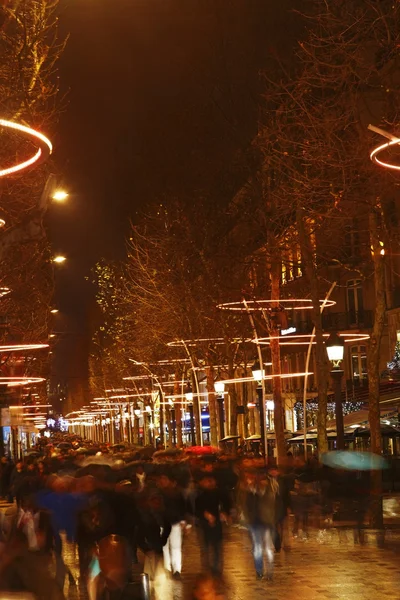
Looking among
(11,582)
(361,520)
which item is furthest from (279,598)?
(361,520)

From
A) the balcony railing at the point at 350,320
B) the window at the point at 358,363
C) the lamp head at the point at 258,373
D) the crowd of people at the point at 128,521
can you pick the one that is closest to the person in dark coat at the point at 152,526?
the crowd of people at the point at 128,521

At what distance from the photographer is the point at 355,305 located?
82.2 meters

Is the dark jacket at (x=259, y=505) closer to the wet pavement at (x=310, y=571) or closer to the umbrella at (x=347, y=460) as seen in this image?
the wet pavement at (x=310, y=571)

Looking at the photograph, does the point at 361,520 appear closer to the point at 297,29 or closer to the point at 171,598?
the point at 171,598

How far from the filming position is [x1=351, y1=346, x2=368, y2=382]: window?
79.1 meters

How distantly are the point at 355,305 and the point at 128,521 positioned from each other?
6549 cm

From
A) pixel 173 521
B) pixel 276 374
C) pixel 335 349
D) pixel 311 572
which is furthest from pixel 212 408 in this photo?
pixel 173 521

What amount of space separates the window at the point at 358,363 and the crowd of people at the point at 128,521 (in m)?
50.7

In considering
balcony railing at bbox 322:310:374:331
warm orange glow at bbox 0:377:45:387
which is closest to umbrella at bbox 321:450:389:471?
warm orange glow at bbox 0:377:45:387

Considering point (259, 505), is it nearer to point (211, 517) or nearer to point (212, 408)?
point (211, 517)

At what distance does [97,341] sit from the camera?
14225cm

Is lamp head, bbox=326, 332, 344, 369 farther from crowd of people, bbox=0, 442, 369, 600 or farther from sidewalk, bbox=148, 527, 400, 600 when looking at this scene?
sidewalk, bbox=148, 527, 400, 600

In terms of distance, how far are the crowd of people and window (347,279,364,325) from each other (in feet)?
174

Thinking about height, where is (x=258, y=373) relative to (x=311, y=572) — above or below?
above
